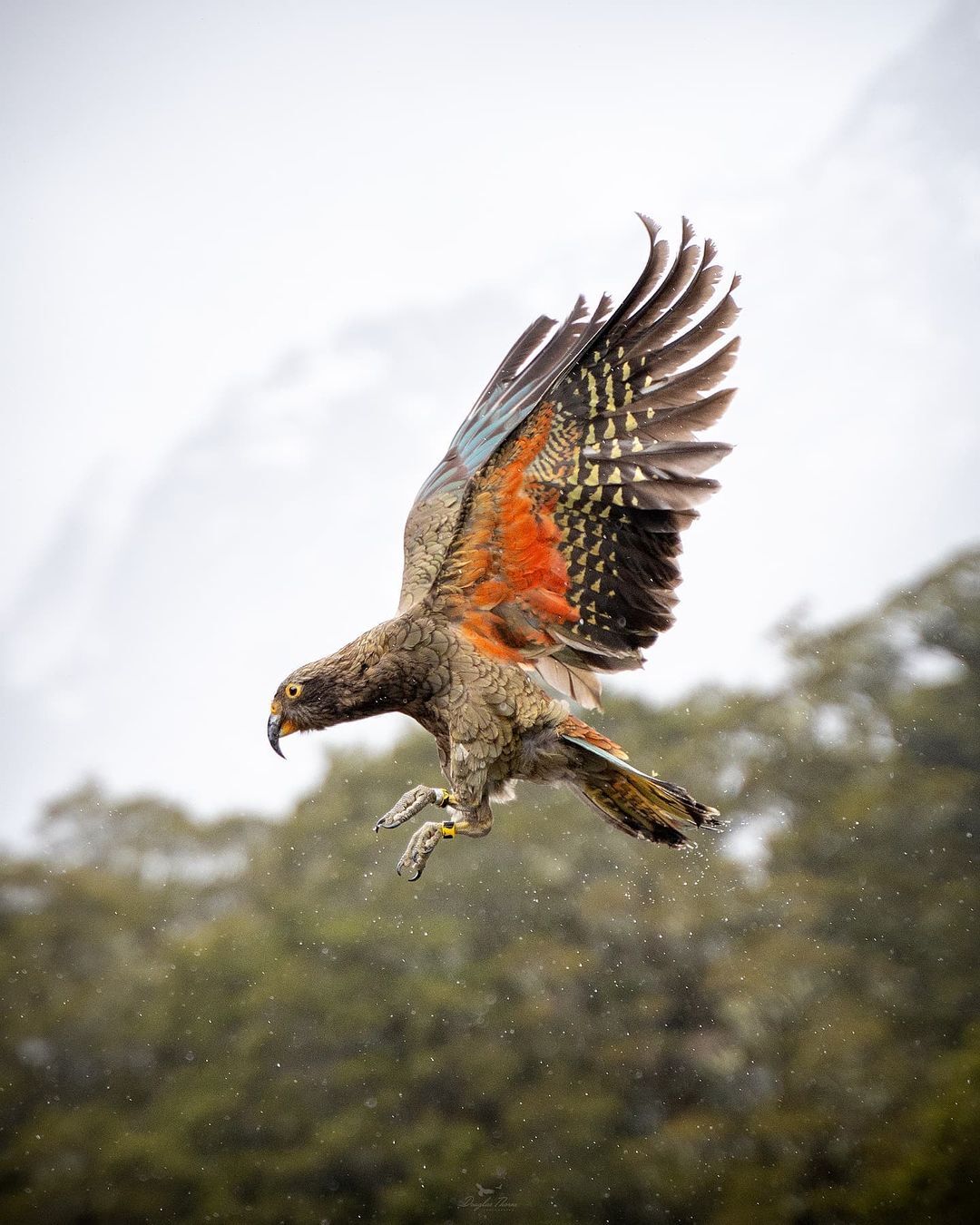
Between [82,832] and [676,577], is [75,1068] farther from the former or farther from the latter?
[676,577]

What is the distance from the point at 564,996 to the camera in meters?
13.9

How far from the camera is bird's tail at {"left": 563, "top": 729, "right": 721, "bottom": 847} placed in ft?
14.1

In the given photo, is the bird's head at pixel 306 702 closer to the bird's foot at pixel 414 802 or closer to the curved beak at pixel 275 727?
the curved beak at pixel 275 727

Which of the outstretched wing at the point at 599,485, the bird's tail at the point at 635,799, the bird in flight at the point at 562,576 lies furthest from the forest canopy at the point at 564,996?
the outstretched wing at the point at 599,485

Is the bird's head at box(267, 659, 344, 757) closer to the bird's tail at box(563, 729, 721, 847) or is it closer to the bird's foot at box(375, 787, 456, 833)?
the bird's foot at box(375, 787, 456, 833)

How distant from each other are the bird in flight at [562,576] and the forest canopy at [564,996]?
9.95m

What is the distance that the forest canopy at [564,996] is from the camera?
1269cm

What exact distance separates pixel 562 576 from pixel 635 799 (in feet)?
3.16

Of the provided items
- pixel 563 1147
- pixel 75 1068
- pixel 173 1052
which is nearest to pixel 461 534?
pixel 563 1147

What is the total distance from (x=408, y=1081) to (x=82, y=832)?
6580mm

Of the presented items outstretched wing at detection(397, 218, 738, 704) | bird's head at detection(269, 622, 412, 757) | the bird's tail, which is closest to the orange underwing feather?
outstretched wing at detection(397, 218, 738, 704)

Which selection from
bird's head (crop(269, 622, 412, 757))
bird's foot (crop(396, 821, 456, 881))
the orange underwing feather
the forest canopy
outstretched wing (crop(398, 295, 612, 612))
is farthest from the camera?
the forest canopy

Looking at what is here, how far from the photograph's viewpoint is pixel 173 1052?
14234 mm

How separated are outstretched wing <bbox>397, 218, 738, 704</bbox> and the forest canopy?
1028 cm
